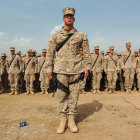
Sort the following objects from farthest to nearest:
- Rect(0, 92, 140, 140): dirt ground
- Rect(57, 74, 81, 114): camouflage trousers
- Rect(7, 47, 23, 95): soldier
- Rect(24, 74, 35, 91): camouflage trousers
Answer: Rect(24, 74, 35, 91): camouflage trousers → Rect(7, 47, 23, 95): soldier → Rect(57, 74, 81, 114): camouflage trousers → Rect(0, 92, 140, 140): dirt ground

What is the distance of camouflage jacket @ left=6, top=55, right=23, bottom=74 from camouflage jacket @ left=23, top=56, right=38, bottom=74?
11.3 inches

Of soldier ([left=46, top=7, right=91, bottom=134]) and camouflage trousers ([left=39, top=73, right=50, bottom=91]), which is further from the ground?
soldier ([left=46, top=7, right=91, bottom=134])

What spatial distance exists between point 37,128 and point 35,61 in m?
4.71

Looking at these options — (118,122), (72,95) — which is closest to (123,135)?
(118,122)

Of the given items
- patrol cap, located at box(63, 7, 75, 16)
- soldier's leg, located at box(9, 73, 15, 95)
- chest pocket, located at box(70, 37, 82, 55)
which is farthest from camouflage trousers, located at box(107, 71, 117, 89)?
patrol cap, located at box(63, 7, 75, 16)

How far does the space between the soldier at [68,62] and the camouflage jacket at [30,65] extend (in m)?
4.43

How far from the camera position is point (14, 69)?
683 cm

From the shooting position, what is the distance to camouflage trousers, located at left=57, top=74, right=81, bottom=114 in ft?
9.55

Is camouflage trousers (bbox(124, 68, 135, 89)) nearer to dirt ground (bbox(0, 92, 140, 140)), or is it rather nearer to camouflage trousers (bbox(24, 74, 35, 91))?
dirt ground (bbox(0, 92, 140, 140))

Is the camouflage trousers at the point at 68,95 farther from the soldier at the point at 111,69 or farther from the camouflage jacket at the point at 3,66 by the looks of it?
the camouflage jacket at the point at 3,66

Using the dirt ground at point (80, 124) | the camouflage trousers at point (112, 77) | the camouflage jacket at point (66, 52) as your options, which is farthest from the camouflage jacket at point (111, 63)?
the camouflage jacket at point (66, 52)

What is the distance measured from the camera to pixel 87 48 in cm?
299

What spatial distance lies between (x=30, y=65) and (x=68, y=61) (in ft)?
15.4

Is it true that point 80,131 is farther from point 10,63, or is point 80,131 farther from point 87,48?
point 10,63
